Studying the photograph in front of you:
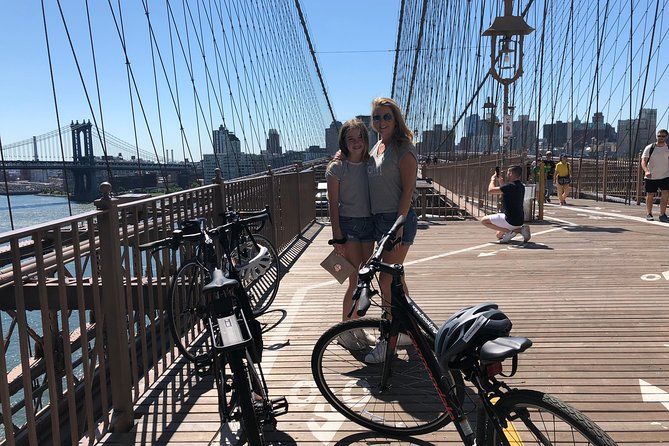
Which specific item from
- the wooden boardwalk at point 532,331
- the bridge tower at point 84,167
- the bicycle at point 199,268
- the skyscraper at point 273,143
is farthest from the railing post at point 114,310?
the skyscraper at point 273,143

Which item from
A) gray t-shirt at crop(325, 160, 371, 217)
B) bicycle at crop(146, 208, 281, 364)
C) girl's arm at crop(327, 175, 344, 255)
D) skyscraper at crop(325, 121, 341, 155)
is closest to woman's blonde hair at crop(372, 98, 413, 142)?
gray t-shirt at crop(325, 160, 371, 217)

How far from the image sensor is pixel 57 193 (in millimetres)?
11594

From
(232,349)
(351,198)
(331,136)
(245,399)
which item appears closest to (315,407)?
(245,399)

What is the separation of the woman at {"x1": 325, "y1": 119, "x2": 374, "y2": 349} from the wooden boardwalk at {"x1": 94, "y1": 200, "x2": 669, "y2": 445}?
0.73m

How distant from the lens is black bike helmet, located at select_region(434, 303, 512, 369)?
5.37 feet

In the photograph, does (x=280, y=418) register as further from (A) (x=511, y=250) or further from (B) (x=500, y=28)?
→ (B) (x=500, y=28)

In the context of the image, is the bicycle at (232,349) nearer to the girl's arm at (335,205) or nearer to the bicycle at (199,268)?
the bicycle at (199,268)

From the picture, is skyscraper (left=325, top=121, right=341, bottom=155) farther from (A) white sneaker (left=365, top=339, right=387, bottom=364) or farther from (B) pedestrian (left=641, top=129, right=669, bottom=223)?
(A) white sneaker (left=365, top=339, right=387, bottom=364)

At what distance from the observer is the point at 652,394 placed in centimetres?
269

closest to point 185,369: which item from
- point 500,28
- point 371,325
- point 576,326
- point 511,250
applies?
point 371,325

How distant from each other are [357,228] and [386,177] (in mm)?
370

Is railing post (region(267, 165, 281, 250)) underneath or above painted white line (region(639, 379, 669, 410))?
above

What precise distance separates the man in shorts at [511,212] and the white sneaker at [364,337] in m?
5.15

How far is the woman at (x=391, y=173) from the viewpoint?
3039mm
